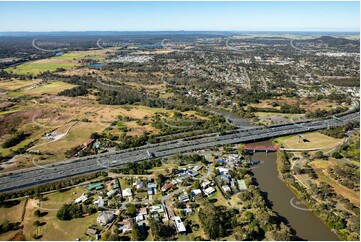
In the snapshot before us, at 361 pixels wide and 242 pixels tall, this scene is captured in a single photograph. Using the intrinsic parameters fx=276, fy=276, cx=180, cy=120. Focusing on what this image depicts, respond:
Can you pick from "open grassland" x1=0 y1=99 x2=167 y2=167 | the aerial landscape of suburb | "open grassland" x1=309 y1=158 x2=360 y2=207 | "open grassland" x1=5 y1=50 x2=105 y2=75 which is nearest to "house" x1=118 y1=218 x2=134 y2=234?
the aerial landscape of suburb

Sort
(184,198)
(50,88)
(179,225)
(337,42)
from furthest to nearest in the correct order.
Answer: (337,42) → (50,88) → (184,198) → (179,225)

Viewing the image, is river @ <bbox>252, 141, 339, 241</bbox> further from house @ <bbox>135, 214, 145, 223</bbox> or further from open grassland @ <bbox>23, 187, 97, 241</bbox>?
open grassland @ <bbox>23, 187, 97, 241</bbox>

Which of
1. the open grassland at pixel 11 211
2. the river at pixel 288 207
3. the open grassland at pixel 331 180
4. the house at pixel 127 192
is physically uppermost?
the house at pixel 127 192

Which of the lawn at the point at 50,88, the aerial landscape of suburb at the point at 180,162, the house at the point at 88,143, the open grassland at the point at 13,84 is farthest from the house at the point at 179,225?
the open grassland at the point at 13,84

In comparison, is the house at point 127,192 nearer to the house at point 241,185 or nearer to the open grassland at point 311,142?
the house at point 241,185

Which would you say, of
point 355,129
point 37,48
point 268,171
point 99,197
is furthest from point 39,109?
point 37,48

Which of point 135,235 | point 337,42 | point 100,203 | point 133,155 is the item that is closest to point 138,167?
point 133,155

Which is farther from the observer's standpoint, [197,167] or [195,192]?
[197,167]

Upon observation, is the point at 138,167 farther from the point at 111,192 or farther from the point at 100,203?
the point at 100,203
